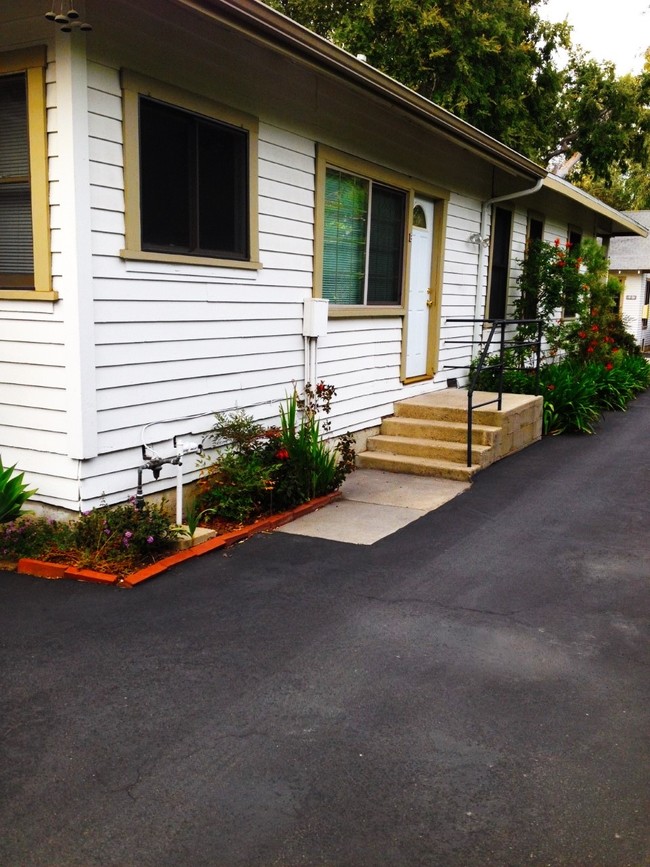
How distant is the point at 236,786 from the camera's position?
279 centimetres

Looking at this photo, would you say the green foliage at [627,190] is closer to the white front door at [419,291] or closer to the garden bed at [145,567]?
the white front door at [419,291]

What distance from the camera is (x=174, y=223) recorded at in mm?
5684

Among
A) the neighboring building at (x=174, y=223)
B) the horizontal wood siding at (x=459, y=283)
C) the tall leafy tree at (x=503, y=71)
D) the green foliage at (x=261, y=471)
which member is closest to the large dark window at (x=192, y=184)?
the neighboring building at (x=174, y=223)

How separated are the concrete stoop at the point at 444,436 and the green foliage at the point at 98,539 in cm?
330

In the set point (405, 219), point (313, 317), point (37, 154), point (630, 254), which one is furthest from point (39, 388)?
point (630, 254)

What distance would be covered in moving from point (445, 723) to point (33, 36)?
15.0 ft

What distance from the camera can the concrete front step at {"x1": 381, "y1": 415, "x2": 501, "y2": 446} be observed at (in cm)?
811

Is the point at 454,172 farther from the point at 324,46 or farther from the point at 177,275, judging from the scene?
the point at 177,275

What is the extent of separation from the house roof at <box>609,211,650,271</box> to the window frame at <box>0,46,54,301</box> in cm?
2379

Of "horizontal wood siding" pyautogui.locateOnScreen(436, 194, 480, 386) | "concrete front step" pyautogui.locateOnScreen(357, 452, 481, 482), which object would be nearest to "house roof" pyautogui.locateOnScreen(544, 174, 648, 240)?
"horizontal wood siding" pyautogui.locateOnScreen(436, 194, 480, 386)

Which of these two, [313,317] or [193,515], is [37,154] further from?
[313,317]

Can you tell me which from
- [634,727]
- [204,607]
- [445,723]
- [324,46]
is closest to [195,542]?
[204,607]

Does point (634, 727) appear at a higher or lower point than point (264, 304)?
lower

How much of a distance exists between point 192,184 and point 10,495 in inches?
102
